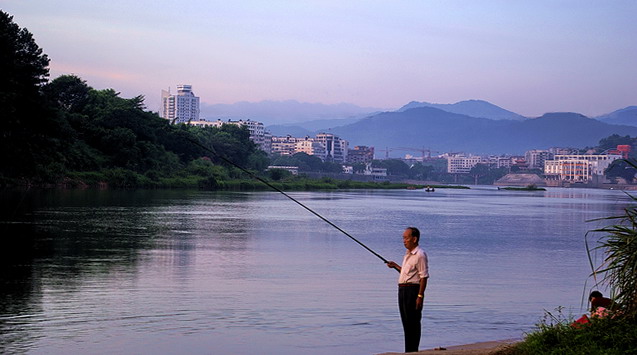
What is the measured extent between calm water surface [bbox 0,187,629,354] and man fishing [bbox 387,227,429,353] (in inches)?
64.3

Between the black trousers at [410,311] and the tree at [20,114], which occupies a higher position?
the tree at [20,114]

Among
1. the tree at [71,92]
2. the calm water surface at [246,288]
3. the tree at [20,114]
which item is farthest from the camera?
the tree at [71,92]

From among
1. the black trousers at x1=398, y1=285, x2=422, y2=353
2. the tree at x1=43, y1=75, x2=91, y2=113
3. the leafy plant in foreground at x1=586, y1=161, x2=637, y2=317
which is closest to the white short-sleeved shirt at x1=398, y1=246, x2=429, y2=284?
the black trousers at x1=398, y1=285, x2=422, y2=353

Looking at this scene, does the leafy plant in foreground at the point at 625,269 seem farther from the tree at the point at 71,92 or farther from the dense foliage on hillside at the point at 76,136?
the tree at the point at 71,92

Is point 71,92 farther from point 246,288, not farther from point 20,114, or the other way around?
point 246,288

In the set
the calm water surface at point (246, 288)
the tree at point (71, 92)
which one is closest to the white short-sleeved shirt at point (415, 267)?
the calm water surface at point (246, 288)

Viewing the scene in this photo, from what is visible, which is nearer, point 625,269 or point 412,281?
point 625,269

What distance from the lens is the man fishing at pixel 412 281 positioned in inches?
372

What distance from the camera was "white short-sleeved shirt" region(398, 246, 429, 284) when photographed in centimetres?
946

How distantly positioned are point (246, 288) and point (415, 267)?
826cm

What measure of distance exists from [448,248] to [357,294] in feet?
45.5

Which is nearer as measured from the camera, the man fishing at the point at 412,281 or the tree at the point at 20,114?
the man fishing at the point at 412,281

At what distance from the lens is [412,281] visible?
9602 mm

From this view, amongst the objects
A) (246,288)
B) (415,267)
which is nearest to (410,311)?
(415,267)
